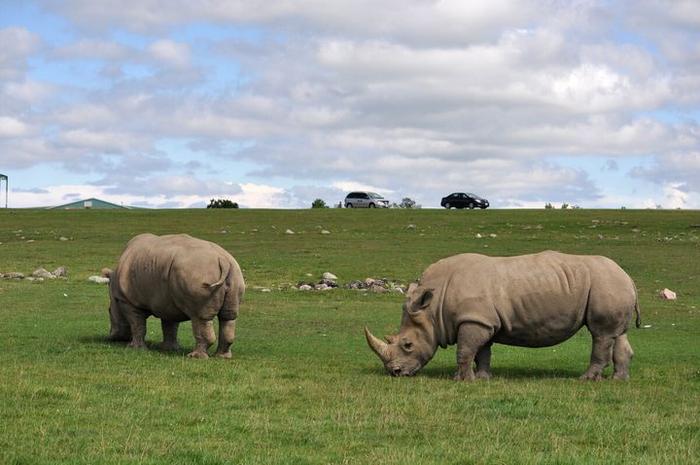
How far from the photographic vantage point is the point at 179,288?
725 inches

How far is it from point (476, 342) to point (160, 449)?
6.85 m

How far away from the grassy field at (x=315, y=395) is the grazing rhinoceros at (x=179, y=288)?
0.67 meters

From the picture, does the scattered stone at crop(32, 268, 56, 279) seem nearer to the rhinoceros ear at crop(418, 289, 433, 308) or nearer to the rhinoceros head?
the rhinoceros head

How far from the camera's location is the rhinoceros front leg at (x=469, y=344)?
15914 mm

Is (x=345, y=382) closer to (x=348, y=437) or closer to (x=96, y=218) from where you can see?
(x=348, y=437)

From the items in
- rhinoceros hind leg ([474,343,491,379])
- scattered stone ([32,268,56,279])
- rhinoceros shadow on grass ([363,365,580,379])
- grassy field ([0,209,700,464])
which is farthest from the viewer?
scattered stone ([32,268,56,279])

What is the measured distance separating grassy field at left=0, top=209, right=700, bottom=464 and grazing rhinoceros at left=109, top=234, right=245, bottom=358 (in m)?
0.67

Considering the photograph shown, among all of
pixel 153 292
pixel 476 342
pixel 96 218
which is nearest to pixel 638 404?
pixel 476 342

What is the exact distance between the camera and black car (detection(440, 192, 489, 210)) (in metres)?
88.6

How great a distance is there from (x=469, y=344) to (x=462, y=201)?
7377 cm

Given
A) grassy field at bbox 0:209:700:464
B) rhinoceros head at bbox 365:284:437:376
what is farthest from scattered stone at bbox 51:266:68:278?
rhinoceros head at bbox 365:284:437:376

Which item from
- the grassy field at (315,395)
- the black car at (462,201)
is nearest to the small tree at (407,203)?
the black car at (462,201)

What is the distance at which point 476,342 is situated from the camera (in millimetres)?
15922

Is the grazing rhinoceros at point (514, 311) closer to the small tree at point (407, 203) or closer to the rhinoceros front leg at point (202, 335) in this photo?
the rhinoceros front leg at point (202, 335)
